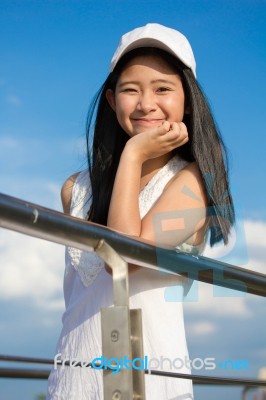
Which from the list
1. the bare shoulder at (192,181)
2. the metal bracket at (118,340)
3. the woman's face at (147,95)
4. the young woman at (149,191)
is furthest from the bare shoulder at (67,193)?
the metal bracket at (118,340)

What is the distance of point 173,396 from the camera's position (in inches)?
69.4

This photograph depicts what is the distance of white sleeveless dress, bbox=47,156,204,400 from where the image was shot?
1.76 metres

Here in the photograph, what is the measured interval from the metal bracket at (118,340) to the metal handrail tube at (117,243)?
34 mm

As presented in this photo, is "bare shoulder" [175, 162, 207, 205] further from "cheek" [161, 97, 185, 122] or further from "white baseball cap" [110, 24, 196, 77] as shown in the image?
"white baseball cap" [110, 24, 196, 77]

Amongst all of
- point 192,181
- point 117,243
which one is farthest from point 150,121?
point 117,243

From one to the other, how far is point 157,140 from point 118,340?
905mm

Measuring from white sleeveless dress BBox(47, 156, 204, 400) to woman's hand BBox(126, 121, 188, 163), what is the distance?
29 cm

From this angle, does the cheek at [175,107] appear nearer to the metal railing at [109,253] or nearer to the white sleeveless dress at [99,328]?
the white sleeveless dress at [99,328]

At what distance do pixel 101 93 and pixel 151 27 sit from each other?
27 centimetres

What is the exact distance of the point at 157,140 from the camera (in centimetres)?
205

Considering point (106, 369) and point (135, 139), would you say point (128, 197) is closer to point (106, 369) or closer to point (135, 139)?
point (135, 139)

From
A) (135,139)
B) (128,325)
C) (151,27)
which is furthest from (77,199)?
(128,325)

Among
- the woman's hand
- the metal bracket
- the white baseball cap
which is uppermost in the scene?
the white baseball cap

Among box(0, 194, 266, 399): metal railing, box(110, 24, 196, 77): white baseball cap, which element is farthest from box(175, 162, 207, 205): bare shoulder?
box(0, 194, 266, 399): metal railing
